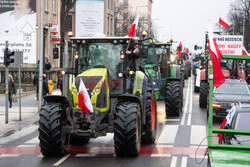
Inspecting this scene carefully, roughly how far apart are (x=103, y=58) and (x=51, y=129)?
2.29 meters

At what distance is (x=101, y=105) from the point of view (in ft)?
37.8

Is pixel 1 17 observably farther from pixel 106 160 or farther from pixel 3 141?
pixel 106 160

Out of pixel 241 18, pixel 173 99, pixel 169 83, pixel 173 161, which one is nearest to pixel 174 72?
pixel 169 83

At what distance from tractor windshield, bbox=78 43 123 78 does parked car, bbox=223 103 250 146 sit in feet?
10.7

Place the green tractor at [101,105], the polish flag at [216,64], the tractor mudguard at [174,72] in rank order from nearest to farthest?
the polish flag at [216,64]
the green tractor at [101,105]
the tractor mudguard at [174,72]

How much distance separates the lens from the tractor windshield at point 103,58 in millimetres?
12289

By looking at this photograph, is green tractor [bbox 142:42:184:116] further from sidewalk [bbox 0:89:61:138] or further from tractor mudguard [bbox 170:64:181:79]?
sidewalk [bbox 0:89:61:138]

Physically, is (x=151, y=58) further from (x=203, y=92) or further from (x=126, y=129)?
(x=126, y=129)

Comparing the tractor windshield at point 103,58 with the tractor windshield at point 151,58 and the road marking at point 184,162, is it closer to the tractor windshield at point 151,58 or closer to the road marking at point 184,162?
the road marking at point 184,162

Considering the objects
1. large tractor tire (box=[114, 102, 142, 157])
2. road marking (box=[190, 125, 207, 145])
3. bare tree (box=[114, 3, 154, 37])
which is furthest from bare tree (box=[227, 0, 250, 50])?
large tractor tire (box=[114, 102, 142, 157])

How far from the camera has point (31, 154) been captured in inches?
480

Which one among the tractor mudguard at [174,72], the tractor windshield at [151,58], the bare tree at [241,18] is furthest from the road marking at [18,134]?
the bare tree at [241,18]

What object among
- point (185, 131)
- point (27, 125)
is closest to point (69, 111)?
point (185, 131)

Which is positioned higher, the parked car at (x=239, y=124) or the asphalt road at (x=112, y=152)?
the parked car at (x=239, y=124)
